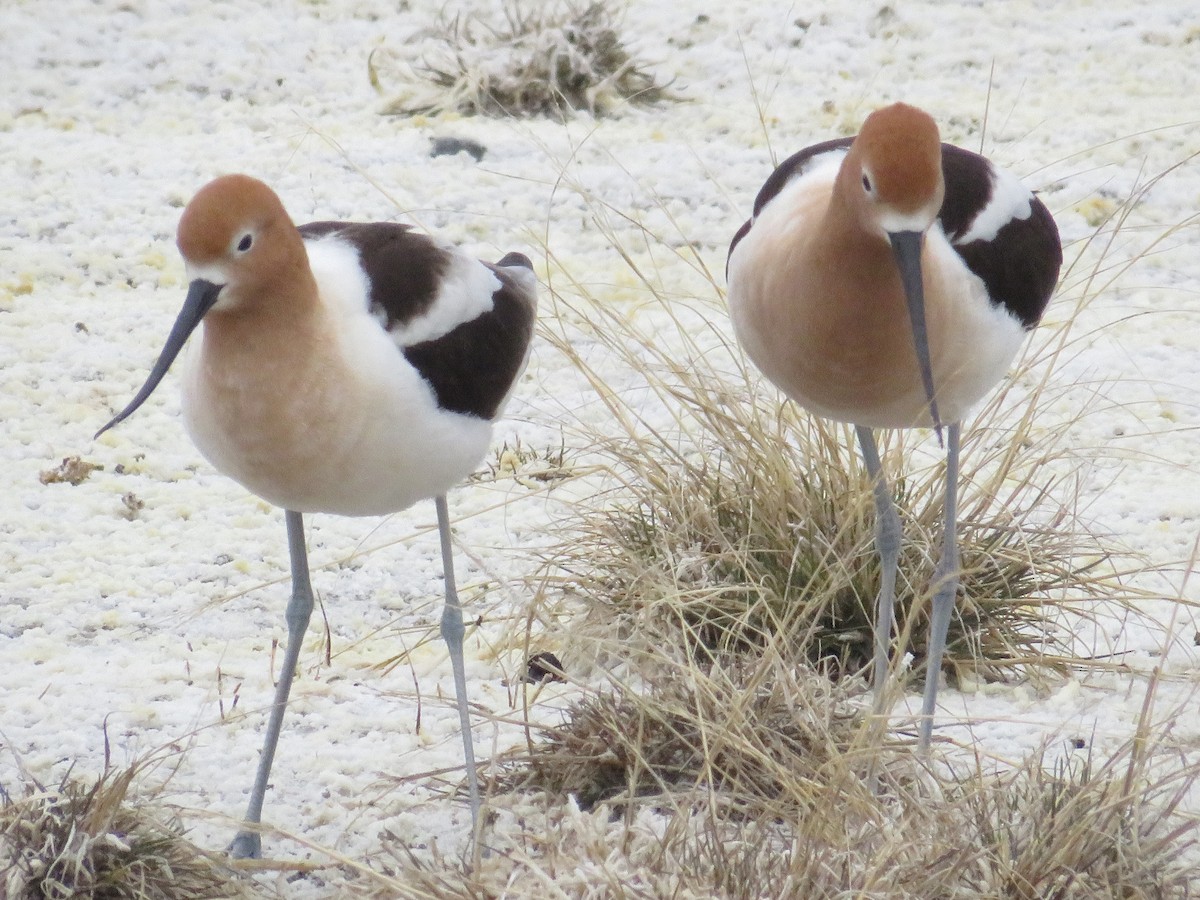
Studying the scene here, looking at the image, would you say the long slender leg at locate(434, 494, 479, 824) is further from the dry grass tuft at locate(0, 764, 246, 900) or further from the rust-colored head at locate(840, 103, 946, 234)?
the rust-colored head at locate(840, 103, 946, 234)

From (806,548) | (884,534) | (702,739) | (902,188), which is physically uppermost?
(902,188)

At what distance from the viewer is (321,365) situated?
9.25 ft

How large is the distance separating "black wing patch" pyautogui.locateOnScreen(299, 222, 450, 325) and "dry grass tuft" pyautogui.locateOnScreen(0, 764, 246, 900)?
1.00m

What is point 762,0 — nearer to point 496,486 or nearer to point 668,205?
point 668,205

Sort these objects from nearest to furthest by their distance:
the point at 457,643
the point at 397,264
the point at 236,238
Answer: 1. the point at 236,238
2. the point at 397,264
3. the point at 457,643

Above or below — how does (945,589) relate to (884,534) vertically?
below

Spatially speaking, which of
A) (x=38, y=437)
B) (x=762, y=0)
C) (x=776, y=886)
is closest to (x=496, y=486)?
(x=38, y=437)

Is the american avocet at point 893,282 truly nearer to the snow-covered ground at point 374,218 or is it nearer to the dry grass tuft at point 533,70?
the snow-covered ground at point 374,218

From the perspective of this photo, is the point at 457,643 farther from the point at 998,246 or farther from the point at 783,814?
the point at 998,246

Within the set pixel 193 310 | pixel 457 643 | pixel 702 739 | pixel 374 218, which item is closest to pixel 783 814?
pixel 702 739

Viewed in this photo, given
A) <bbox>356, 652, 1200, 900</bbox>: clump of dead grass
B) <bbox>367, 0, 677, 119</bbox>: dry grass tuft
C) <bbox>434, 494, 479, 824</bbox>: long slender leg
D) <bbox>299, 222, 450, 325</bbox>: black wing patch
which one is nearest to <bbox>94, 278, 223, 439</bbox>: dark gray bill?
<bbox>299, 222, 450, 325</bbox>: black wing patch

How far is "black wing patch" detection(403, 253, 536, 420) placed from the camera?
9.86ft

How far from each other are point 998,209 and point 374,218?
10.8ft

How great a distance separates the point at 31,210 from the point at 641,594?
3.62 meters
